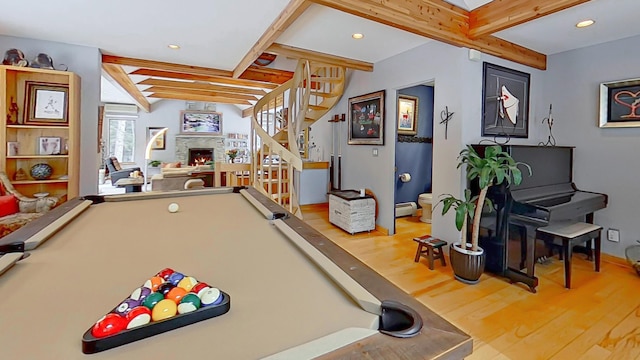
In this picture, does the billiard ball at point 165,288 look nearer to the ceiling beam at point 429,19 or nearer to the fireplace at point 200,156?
the ceiling beam at point 429,19

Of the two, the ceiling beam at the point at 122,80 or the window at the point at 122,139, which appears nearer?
the ceiling beam at the point at 122,80

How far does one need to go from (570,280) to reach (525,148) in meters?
1.21

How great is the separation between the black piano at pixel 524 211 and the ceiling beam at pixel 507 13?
40.6 inches

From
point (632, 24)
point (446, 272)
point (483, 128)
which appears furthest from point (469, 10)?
point (446, 272)

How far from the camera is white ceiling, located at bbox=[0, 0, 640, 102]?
2.51 m

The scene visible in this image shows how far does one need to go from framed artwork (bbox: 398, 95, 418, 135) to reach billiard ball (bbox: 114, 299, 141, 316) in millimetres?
4773

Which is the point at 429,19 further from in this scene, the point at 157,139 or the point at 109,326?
the point at 157,139

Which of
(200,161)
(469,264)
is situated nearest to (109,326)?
(469,264)

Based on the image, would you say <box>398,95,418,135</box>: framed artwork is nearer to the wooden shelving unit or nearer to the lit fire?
the wooden shelving unit

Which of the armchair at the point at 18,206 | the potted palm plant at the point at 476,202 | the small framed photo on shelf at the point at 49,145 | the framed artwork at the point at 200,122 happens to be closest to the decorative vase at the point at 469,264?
the potted palm plant at the point at 476,202

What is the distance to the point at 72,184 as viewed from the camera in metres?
3.22

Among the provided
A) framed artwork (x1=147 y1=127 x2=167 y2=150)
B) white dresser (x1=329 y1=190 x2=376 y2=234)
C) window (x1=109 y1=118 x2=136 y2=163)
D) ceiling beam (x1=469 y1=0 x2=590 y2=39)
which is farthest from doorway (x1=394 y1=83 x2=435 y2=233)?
window (x1=109 y1=118 x2=136 y2=163)

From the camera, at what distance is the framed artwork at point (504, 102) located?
10.5ft

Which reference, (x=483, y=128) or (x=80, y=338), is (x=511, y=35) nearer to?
(x=483, y=128)
